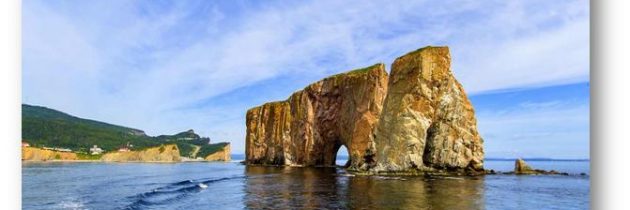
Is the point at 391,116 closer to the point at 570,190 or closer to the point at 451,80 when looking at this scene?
the point at 451,80

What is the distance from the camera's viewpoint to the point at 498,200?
25.0 m

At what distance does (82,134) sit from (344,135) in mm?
65167

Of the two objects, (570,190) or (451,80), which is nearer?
(570,190)

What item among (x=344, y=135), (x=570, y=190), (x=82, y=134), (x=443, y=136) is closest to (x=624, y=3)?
(x=570, y=190)

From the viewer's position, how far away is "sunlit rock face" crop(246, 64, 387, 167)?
210 feet

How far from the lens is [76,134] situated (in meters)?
101

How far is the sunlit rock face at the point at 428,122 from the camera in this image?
4634 centimetres

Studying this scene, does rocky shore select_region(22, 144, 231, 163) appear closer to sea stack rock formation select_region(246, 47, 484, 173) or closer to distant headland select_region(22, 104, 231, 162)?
distant headland select_region(22, 104, 231, 162)

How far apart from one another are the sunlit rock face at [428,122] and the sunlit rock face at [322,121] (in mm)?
9568

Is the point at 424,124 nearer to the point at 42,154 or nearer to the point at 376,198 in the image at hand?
the point at 376,198

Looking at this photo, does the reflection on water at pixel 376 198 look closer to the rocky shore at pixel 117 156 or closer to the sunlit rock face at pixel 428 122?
the sunlit rock face at pixel 428 122

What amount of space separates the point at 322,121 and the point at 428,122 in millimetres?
31564

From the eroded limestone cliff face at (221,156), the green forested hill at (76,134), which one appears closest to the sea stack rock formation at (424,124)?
the green forested hill at (76,134)

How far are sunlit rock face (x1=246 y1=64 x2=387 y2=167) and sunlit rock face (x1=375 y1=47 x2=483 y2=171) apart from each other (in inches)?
377
